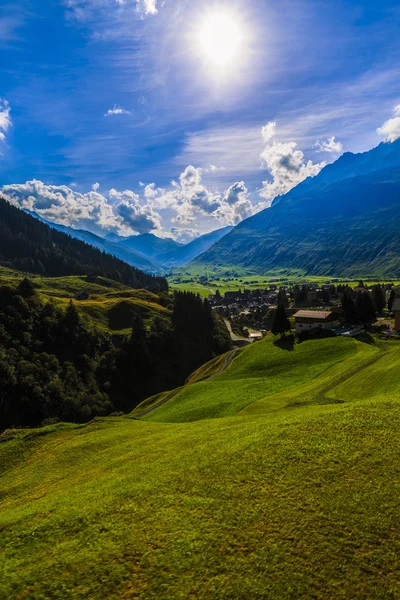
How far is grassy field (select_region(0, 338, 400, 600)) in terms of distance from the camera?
557 inches

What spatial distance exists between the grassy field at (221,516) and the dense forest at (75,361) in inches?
2206

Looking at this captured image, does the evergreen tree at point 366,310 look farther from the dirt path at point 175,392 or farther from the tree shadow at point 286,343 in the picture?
the dirt path at point 175,392

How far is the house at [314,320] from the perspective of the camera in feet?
323

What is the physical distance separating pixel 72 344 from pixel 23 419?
38.3 meters

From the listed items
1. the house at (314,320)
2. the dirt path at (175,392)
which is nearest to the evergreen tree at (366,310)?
the house at (314,320)

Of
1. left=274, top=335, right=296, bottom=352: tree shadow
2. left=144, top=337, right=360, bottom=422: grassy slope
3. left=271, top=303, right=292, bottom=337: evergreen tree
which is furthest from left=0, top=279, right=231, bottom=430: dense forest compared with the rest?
left=274, top=335, right=296, bottom=352: tree shadow

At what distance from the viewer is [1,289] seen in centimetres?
11869

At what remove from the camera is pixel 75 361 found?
4557 inches

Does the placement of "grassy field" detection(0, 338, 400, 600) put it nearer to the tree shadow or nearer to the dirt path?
the dirt path

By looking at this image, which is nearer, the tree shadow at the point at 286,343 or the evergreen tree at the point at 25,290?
the tree shadow at the point at 286,343

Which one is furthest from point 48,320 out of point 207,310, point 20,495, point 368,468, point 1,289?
point 368,468

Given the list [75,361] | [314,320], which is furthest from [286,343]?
[75,361]

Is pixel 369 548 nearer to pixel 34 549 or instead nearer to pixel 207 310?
pixel 34 549

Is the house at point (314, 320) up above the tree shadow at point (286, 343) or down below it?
above
